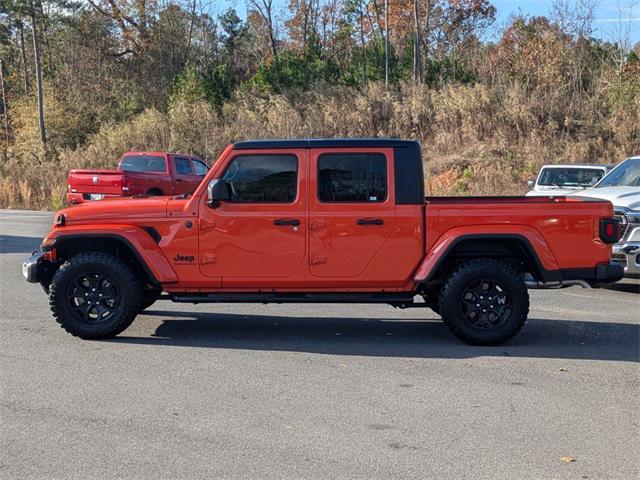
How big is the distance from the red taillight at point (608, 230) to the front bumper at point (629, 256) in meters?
2.87

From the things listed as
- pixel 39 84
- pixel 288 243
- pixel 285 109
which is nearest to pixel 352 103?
pixel 285 109

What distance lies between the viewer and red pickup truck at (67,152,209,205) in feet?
70.1

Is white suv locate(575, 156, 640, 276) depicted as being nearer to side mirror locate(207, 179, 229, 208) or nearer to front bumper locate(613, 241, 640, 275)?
front bumper locate(613, 241, 640, 275)

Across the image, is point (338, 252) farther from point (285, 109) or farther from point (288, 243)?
point (285, 109)

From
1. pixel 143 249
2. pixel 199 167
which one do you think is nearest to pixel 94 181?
pixel 199 167

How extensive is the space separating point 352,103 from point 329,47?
38.3 ft

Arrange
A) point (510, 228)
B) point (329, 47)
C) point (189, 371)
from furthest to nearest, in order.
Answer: point (329, 47), point (510, 228), point (189, 371)

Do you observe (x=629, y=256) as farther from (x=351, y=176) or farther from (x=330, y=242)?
(x=330, y=242)

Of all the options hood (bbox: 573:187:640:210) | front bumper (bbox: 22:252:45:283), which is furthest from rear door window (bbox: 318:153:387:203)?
hood (bbox: 573:187:640:210)

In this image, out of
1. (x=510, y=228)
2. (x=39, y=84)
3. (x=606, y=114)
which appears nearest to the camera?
(x=510, y=228)

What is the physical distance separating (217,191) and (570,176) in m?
12.5

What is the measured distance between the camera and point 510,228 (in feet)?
24.0

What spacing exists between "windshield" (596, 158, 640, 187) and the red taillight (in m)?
4.89

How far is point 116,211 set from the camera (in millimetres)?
7590
